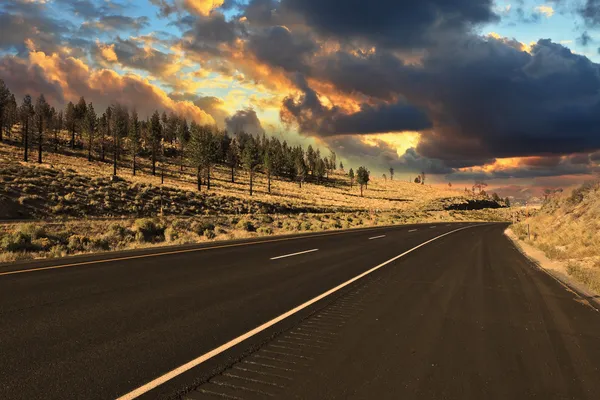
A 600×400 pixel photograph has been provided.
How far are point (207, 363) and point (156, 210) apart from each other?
3811 cm

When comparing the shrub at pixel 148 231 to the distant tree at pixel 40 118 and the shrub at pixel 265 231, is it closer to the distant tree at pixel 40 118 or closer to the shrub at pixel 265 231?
the shrub at pixel 265 231

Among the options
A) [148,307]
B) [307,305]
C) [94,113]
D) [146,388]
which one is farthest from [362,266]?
[94,113]

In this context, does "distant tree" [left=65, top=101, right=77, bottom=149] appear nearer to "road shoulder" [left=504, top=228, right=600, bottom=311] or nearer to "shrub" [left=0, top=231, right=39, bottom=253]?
"shrub" [left=0, top=231, right=39, bottom=253]

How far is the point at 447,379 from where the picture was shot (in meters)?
3.96

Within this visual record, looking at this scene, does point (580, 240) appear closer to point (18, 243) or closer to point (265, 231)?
point (265, 231)

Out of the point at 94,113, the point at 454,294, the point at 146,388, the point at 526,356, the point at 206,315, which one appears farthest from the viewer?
the point at 94,113

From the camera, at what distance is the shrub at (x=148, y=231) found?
808 inches

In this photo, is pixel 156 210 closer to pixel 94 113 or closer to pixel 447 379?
pixel 447 379

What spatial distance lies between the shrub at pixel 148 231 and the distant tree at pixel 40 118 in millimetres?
67826

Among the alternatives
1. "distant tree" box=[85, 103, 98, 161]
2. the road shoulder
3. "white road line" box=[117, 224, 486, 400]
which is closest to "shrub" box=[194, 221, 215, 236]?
"white road line" box=[117, 224, 486, 400]

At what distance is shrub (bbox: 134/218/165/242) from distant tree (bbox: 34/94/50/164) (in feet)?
223

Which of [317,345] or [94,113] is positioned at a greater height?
[94,113]

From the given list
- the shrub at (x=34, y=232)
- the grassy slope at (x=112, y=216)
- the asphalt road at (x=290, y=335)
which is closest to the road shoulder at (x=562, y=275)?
the asphalt road at (x=290, y=335)

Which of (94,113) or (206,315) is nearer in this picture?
(206,315)
